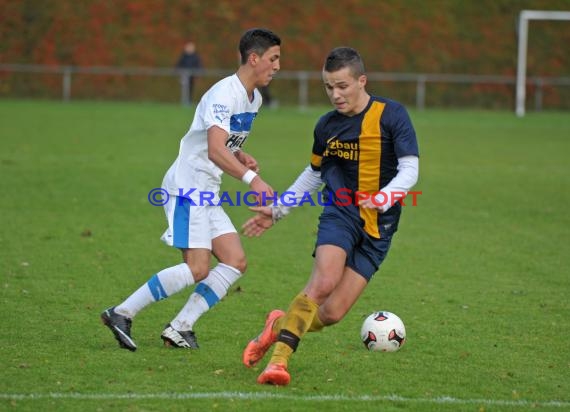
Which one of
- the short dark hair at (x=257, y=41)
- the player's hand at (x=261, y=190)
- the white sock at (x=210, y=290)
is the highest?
the short dark hair at (x=257, y=41)

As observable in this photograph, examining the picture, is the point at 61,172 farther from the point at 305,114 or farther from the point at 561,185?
the point at 305,114

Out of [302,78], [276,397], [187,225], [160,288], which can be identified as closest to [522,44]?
[302,78]

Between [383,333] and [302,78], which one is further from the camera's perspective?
[302,78]

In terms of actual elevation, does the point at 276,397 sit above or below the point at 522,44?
below

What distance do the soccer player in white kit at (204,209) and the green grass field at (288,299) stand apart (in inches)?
9.6

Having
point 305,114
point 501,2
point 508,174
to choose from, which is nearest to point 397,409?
point 508,174

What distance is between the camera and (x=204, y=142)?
686 centimetres

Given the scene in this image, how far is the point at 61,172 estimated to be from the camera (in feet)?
55.6

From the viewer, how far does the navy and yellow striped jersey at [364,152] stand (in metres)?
6.41

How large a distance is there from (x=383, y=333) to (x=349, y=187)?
1.02m

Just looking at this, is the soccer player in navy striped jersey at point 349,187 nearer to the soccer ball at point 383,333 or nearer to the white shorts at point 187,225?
the white shorts at point 187,225

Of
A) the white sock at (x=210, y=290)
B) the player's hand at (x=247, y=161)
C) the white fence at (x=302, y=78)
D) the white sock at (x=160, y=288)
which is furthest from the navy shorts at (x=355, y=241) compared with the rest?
the white fence at (x=302, y=78)

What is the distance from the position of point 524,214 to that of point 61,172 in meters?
7.56

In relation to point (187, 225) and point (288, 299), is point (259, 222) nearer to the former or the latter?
point (187, 225)
